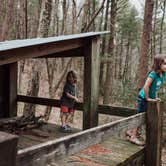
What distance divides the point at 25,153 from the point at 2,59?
1.99 metres

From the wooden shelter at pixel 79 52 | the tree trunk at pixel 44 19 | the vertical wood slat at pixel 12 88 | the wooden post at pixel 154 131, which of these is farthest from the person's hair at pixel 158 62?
the tree trunk at pixel 44 19

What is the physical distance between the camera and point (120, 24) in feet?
71.8

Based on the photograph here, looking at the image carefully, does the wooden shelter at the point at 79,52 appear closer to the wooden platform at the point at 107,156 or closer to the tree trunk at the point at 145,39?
the wooden platform at the point at 107,156

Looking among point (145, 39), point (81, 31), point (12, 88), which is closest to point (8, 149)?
point (12, 88)

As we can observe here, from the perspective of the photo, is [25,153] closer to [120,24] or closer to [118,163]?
[118,163]

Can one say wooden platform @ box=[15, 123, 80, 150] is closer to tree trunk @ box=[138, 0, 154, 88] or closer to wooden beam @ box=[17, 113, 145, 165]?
wooden beam @ box=[17, 113, 145, 165]

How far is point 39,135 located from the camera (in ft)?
16.3

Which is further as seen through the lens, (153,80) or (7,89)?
(7,89)

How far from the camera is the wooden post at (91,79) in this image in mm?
4492

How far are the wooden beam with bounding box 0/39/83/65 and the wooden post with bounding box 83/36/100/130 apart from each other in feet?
0.66

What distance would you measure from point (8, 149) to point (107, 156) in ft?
9.14

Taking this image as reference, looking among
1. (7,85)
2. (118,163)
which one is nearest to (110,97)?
(7,85)

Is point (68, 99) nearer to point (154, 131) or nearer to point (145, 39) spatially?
point (154, 131)

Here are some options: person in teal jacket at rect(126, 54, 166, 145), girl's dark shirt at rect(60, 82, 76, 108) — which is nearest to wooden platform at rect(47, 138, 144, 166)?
person in teal jacket at rect(126, 54, 166, 145)
